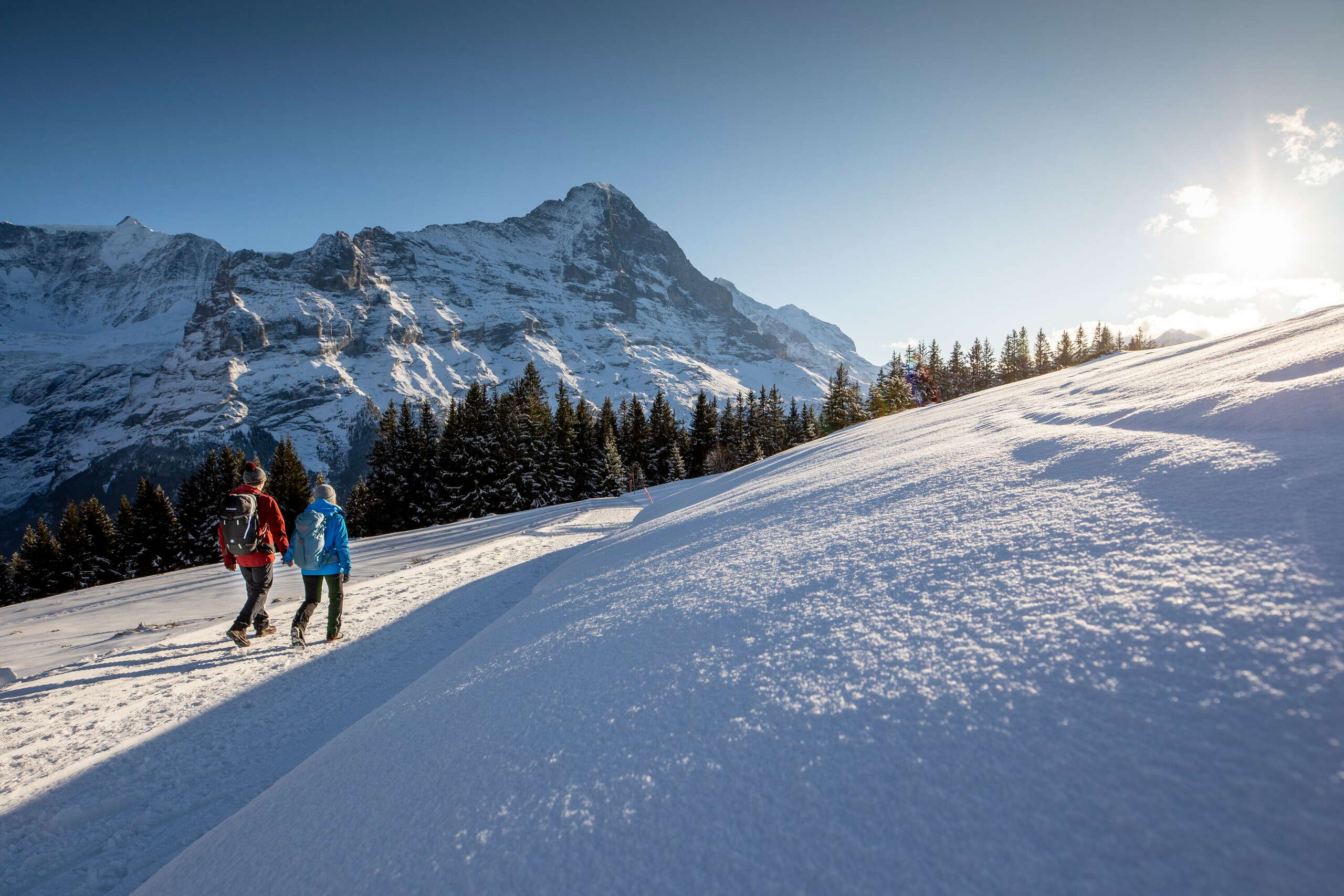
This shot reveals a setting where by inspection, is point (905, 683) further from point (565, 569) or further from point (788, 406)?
point (788, 406)

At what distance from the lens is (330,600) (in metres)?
5.74

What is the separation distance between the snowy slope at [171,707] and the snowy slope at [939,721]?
52.6 inches

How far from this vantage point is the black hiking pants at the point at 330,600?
5629 mm

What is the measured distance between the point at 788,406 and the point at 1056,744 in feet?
647

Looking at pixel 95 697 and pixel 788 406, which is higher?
pixel 788 406

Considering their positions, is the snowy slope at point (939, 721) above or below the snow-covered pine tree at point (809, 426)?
below

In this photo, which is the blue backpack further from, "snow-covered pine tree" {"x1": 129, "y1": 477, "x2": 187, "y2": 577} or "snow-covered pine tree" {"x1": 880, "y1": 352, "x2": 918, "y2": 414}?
"snow-covered pine tree" {"x1": 129, "y1": 477, "x2": 187, "y2": 577}

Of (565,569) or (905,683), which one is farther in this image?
(565,569)

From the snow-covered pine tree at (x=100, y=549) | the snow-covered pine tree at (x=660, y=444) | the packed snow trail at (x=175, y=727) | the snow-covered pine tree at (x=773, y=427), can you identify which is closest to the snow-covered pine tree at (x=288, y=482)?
the snow-covered pine tree at (x=100, y=549)

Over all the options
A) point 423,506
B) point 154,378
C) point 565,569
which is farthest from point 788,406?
point 154,378

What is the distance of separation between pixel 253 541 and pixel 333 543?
96 cm

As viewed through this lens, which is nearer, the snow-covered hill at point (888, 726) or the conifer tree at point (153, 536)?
the snow-covered hill at point (888, 726)

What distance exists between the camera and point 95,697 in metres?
4.57

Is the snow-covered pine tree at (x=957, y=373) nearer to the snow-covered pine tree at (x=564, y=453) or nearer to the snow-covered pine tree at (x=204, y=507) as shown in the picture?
the snow-covered pine tree at (x=564, y=453)
